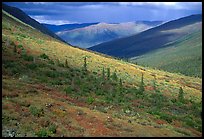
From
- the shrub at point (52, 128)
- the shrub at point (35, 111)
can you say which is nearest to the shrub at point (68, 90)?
the shrub at point (35, 111)

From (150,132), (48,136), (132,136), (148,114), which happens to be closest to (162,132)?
(150,132)

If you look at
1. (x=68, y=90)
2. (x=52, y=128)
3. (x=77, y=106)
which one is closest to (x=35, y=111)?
(x=52, y=128)

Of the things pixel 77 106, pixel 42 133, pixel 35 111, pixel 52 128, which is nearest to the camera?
pixel 42 133

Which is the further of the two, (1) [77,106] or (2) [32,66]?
(2) [32,66]

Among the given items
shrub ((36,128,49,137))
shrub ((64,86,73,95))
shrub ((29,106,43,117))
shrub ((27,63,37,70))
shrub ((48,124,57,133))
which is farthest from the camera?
shrub ((27,63,37,70))

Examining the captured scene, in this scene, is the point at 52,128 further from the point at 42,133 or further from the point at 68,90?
the point at 68,90

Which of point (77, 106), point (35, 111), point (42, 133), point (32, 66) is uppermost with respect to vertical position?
point (32, 66)

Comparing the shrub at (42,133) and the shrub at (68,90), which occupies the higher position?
the shrub at (68,90)

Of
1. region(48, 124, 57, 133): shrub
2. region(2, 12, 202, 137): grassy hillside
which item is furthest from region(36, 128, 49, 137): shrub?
region(48, 124, 57, 133): shrub

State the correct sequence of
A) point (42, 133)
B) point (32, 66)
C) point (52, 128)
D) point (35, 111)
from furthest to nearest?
point (32, 66) < point (35, 111) < point (52, 128) < point (42, 133)

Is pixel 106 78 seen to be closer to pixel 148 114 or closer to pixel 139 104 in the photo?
pixel 139 104

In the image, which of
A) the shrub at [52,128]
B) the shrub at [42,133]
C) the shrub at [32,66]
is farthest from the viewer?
the shrub at [32,66]

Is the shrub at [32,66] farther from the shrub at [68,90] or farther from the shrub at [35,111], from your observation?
the shrub at [35,111]

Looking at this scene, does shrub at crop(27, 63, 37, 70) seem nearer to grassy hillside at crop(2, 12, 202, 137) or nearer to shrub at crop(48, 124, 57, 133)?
grassy hillside at crop(2, 12, 202, 137)
